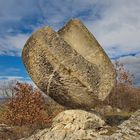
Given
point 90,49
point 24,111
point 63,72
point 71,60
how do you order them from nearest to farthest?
point 63,72, point 71,60, point 90,49, point 24,111

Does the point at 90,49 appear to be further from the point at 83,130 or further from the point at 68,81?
the point at 83,130

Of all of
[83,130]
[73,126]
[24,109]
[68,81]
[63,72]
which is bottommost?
[83,130]

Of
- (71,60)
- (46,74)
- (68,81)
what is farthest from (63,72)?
(46,74)

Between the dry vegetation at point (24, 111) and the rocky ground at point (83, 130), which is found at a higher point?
the dry vegetation at point (24, 111)

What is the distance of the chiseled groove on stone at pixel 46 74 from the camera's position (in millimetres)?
15148

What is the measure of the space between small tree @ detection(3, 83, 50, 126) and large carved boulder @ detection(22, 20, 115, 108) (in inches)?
732

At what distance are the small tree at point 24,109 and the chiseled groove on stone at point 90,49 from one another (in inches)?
703

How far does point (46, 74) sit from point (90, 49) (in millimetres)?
2637

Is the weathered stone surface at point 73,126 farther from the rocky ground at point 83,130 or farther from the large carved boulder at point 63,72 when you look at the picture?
the large carved boulder at point 63,72

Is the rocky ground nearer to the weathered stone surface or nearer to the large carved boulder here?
the weathered stone surface

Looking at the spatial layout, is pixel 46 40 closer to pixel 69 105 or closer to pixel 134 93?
pixel 69 105

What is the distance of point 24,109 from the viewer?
3569cm

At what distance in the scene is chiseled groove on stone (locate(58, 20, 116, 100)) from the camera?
16.1 metres

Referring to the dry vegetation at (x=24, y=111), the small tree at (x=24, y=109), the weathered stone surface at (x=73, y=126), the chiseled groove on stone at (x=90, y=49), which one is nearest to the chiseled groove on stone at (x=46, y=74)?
the weathered stone surface at (x=73, y=126)
